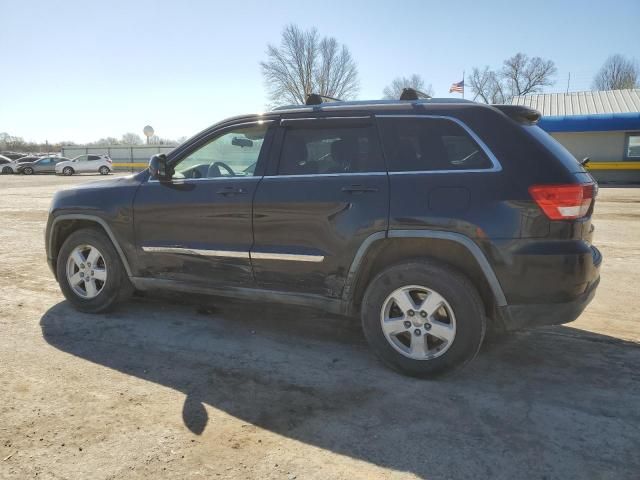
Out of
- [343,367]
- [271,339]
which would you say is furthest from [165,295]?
[343,367]

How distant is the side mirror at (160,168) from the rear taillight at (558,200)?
2909 millimetres

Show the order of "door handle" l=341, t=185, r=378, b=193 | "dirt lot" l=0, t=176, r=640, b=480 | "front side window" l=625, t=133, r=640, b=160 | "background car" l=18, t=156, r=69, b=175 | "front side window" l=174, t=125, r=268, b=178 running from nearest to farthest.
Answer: "dirt lot" l=0, t=176, r=640, b=480, "door handle" l=341, t=185, r=378, b=193, "front side window" l=174, t=125, r=268, b=178, "front side window" l=625, t=133, r=640, b=160, "background car" l=18, t=156, r=69, b=175

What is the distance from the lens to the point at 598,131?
2406cm

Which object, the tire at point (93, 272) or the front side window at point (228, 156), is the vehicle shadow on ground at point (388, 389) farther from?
the front side window at point (228, 156)

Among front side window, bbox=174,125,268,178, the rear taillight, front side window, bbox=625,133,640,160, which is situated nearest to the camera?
the rear taillight

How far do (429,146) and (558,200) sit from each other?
91 centimetres

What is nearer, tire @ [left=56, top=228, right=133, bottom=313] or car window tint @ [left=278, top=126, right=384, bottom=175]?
car window tint @ [left=278, top=126, right=384, bottom=175]

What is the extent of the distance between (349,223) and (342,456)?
1.56 metres

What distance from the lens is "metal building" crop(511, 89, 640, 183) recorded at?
23500 millimetres

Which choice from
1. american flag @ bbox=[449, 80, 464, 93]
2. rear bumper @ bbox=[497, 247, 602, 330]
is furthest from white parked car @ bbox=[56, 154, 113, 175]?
rear bumper @ bbox=[497, 247, 602, 330]

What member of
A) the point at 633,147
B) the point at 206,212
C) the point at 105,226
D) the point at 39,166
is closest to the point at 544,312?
the point at 206,212

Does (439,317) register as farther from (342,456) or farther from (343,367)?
(342,456)

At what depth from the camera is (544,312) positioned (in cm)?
315

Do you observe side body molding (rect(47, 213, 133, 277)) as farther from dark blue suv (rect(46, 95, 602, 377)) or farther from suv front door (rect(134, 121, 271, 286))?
suv front door (rect(134, 121, 271, 286))
